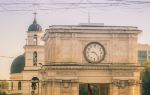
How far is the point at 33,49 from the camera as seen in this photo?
285ft

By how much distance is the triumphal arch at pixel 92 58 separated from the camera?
47812mm

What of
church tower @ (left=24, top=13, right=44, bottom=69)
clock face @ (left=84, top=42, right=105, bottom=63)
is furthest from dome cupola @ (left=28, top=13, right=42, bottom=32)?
clock face @ (left=84, top=42, right=105, bottom=63)

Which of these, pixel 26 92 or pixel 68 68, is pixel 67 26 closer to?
pixel 68 68

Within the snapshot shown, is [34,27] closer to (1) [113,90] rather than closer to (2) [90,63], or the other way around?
(2) [90,63]

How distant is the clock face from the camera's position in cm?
4841

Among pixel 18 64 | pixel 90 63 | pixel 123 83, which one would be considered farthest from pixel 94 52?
pixel 18 64

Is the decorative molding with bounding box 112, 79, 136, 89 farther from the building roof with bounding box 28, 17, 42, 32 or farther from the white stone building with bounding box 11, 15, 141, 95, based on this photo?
the building roof with bounding box 28, 17, 42, 32

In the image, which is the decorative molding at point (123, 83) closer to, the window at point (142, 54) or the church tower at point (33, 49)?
the church tower at point (33, 49)

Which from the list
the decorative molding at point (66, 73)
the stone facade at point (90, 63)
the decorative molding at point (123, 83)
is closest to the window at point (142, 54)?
the stone facade at point (90, 63)

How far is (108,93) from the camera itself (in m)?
49.2

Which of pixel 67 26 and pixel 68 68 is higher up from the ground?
pixel 67 26

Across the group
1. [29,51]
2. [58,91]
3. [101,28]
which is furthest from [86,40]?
[29,51]

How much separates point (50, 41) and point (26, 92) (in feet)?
134

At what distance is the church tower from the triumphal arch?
37532 millimetres
